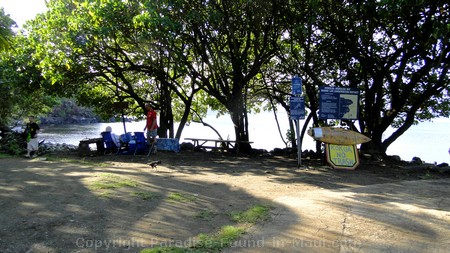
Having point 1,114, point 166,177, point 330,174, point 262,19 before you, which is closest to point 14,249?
point 166,177

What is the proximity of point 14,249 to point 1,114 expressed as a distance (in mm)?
21841

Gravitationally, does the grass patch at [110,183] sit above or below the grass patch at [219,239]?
above

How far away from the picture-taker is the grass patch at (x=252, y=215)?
490cm

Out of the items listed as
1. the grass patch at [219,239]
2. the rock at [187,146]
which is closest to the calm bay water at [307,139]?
the rock at [187,146]

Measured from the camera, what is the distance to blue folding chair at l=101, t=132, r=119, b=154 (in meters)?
13.5

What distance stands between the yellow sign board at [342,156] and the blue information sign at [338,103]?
0.98 metres

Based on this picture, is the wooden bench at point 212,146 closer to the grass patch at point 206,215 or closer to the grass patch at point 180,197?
the grass patch at point 180,197

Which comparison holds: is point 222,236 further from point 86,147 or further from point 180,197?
point 86,147

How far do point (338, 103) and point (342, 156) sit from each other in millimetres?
1621

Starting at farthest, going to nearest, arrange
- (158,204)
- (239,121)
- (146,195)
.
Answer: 1. (239,121)
2. (146,195)
3. (158,204)

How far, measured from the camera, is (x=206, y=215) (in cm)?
509

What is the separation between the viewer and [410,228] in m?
4.66

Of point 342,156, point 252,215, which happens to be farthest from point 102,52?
point 252,215

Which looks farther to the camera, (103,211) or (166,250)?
(103,211)
